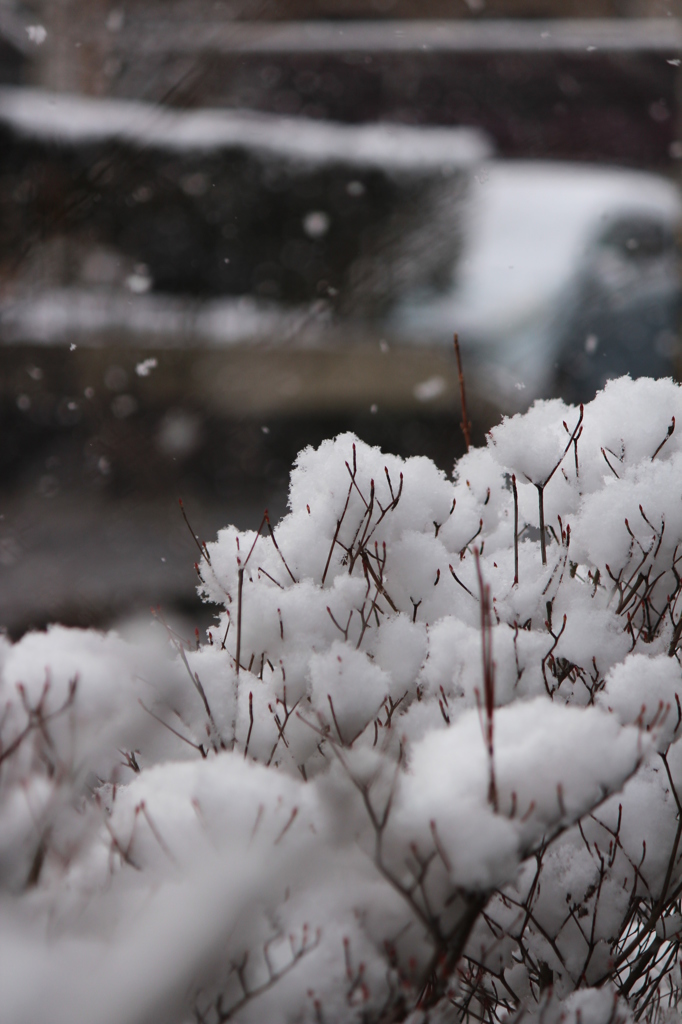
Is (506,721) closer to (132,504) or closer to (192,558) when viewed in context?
(192,558)

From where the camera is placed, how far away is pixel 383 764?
785 mm

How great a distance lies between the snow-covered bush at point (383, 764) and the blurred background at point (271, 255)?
4876mm

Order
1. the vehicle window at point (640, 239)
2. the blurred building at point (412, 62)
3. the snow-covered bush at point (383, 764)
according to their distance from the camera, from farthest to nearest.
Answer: the blurred building at point (412, 62) → the vehicle window at point (640, 239) → the snow-covered bush at point (383, 764)

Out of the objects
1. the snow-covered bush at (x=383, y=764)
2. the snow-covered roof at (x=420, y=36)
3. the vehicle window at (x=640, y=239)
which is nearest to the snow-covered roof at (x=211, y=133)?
the snow-covered roof at (x=420, y=36)

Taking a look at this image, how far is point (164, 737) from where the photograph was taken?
3.46 feet

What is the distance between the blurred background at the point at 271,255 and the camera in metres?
6.20

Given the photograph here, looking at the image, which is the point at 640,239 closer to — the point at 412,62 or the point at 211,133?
the point at 412,62

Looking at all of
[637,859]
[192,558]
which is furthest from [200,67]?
[637,859]

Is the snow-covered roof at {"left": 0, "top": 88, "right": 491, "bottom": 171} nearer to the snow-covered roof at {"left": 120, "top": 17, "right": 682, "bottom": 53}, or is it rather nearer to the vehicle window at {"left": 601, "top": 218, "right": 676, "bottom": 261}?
the snow-covered roof at {"left": 120, "top": 17, "right": 682, "bottom": 53}

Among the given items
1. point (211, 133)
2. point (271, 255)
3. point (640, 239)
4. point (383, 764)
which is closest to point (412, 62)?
point (211, 133)

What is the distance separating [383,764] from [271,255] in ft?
20.8

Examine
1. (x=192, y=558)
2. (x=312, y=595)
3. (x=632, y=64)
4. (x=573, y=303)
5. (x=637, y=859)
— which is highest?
(x=632, y=64)

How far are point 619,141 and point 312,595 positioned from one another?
7.58 metres

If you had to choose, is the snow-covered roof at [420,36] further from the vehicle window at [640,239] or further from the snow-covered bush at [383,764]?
the snow-covered bush at [383,764]
